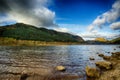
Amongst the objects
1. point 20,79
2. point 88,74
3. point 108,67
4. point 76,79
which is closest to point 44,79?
point 20,79

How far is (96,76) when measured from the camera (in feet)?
70.9

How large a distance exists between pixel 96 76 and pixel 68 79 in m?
4.98

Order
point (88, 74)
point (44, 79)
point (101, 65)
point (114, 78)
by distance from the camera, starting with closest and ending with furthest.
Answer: point (114, 78) → point (44, 79) → point (88, 74) → point (101, 65)

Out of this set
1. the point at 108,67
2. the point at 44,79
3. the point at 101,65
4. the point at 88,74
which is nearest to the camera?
the point at 44,79

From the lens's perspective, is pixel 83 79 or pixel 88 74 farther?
pixel 88 74

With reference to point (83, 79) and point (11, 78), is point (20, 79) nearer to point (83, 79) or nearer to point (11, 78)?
point (11, 78)

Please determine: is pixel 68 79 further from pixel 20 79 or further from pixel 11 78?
pixel 11 78

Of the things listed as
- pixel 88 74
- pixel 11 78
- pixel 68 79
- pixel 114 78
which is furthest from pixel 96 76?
pixel 11 78

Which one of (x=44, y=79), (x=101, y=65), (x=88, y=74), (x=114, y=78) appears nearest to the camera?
(x=114, y=78)

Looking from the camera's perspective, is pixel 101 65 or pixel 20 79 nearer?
pixel 20 79

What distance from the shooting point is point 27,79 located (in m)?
19.9

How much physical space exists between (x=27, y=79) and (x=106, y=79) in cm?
1245

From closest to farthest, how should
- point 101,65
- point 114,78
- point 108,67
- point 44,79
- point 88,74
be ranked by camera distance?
point 114,78 < point 44,79 < point 88,74 < point 108,67 < point 101,65

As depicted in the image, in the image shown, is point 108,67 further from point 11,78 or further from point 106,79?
point 11,78
